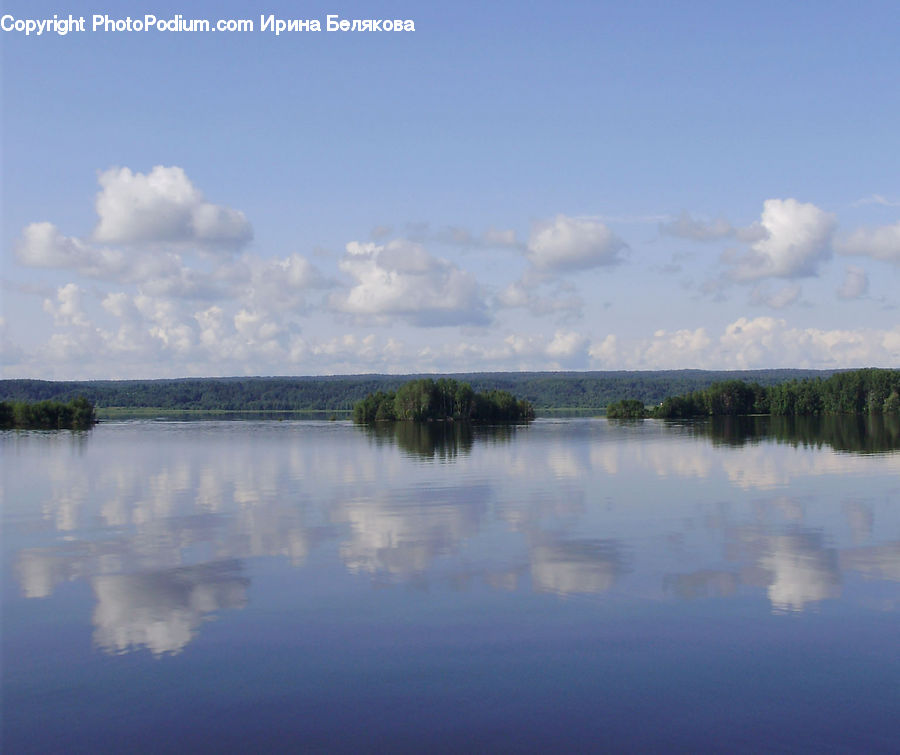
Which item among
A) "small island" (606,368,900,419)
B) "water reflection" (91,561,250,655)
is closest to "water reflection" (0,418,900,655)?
"water reflection" (91,561,250,655)

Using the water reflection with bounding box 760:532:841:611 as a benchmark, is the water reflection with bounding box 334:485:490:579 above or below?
above

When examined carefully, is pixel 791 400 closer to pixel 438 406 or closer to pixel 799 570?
pixel 438 406

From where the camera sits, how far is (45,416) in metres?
124

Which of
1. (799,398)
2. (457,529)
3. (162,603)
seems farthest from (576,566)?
(799,398)

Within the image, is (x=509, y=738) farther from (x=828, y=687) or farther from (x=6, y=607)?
(x=6, y=607)

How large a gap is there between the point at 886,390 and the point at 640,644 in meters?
Result: 147

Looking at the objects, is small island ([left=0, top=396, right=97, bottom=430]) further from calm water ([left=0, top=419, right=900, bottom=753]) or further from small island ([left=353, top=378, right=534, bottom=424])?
calm water ([left=0, top=419, right=900, bottom=753])

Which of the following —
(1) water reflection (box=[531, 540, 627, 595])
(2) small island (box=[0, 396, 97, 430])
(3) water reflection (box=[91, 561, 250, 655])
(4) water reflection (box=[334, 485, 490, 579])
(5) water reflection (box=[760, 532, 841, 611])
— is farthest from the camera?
(2) small island (box=[0, 396, 97, 430])

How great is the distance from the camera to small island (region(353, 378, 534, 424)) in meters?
136

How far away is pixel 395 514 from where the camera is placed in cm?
2864

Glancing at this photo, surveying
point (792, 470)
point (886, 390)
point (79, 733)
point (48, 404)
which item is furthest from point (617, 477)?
point (886, 390)

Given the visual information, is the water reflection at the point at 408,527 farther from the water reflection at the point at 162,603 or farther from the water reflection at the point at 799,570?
the water reflection at the point at 799,570

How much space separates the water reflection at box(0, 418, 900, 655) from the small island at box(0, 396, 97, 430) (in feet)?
264

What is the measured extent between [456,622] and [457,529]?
959cm
